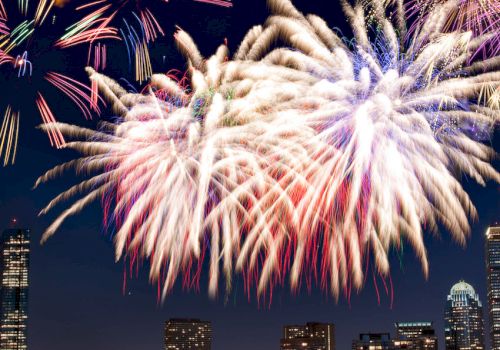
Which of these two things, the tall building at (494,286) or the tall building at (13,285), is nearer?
the tall building at (13,285)

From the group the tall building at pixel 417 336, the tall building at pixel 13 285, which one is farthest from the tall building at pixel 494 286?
the tall building at pixel 13 285

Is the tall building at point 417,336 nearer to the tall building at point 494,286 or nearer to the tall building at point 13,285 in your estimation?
the tall building at point 494,286

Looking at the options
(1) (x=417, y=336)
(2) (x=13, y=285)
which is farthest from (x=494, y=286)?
Answer: (2) (x=13, y=285)

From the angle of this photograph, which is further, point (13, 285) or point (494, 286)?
point (494, 286)

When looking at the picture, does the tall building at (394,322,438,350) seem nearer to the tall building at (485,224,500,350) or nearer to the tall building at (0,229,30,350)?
the tall building at (485,224,500,350)

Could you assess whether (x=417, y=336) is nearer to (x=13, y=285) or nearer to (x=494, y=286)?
(x=494, y=286)
